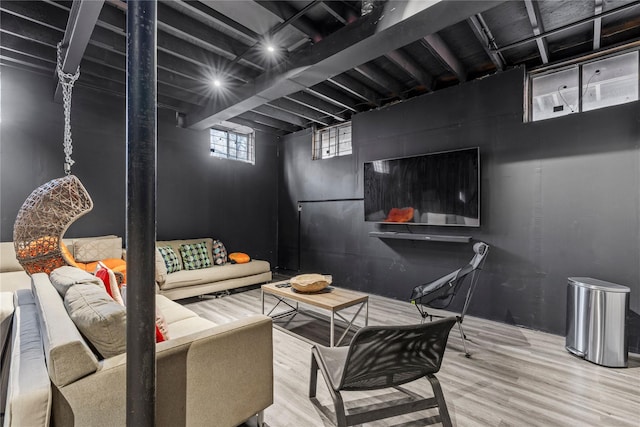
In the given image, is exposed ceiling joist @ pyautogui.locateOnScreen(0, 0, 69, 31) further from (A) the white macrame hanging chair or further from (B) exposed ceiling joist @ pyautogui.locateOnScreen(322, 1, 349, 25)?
(B) exposed ceiling joist @ pyautogui.locateOnScreen(322, 1, 349, 25)

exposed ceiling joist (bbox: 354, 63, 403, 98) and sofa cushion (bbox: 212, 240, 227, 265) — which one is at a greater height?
exposed ceiling joist (bbox: 354, 63, 403, 98)

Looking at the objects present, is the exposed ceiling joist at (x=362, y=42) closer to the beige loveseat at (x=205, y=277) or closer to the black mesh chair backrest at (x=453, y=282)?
the black mesh chair backrest at (x=453, y=282)

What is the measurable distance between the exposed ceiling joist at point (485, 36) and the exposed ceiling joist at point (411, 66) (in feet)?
2.50

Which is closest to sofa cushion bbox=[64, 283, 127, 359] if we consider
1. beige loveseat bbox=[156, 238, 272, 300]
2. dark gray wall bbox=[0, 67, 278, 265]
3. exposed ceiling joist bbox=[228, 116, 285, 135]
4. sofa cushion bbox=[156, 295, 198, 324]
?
sofa cushion bbox=[156, 295, 198, 324]

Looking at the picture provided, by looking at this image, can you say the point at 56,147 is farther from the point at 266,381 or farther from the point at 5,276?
the point at 266,381

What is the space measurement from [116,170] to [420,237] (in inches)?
181

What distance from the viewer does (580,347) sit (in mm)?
2746

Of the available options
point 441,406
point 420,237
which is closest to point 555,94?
point 420,237

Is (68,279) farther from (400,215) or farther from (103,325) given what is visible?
(400,215)

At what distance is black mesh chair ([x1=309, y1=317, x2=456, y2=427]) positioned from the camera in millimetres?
1449

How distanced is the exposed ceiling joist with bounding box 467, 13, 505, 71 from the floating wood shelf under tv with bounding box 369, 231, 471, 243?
2095mm

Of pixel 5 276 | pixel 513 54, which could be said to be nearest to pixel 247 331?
pixel 5 276

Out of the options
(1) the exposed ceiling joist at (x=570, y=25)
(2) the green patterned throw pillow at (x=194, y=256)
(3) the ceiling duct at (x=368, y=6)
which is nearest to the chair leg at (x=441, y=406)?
(3) the ceiling duct at (x=368, y=6)

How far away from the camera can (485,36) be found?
3037 mm
